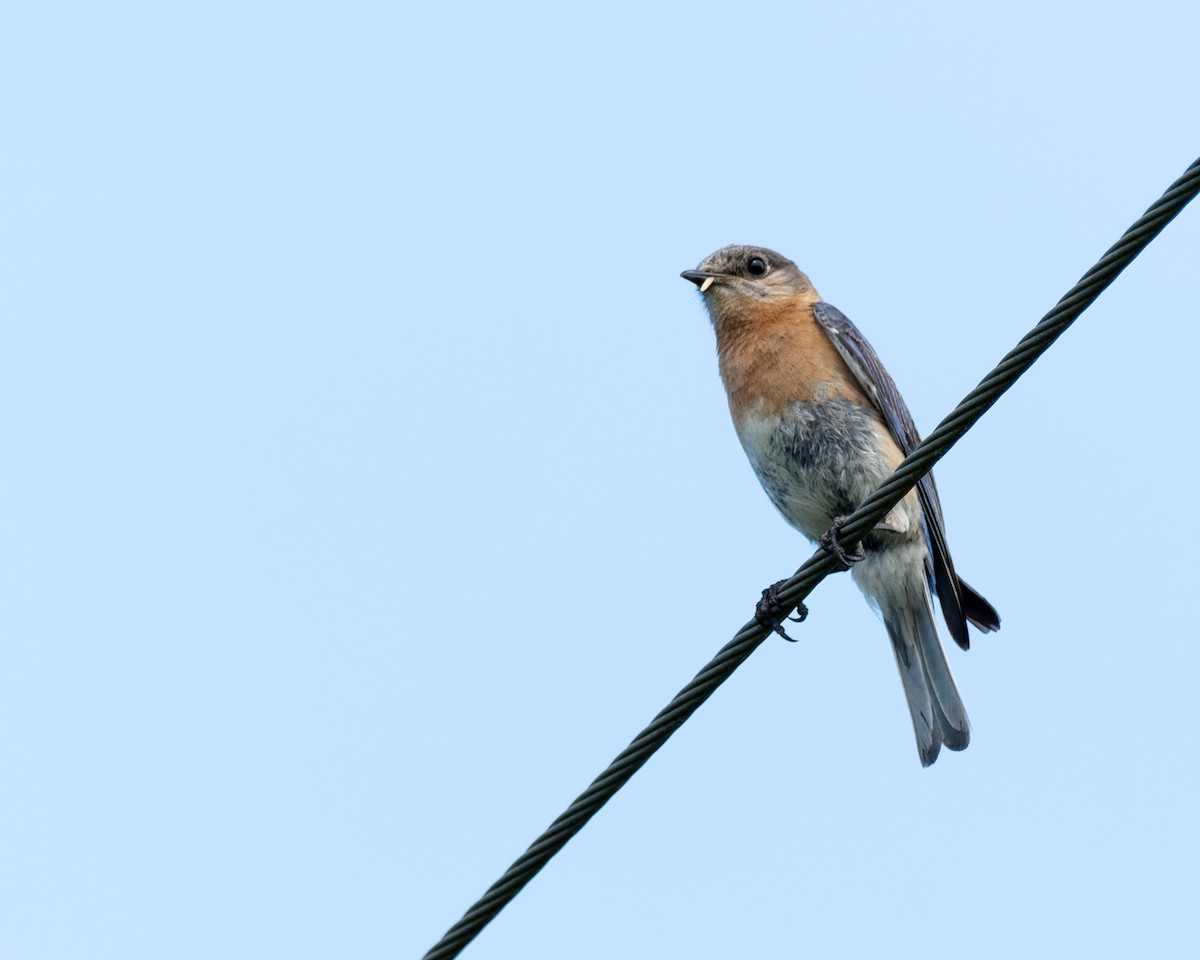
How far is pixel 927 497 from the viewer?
7.77 meters

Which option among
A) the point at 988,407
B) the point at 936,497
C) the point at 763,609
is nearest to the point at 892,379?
the point at 936,497

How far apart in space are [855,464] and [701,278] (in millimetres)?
1680

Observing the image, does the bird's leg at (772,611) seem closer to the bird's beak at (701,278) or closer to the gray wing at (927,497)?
the gray wing at (927,497)

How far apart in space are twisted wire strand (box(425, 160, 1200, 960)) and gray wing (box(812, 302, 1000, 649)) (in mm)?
2800

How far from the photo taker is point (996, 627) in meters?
7.87

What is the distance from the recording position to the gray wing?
782 centimetres

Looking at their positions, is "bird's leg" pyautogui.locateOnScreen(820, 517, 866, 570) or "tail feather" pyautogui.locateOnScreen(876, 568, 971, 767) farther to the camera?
"tail feather" pyautogui.locateOnScreen(876, 568, 971, 767)

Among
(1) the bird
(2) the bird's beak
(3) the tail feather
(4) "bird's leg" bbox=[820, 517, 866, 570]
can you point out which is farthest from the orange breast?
(3) the tail feather

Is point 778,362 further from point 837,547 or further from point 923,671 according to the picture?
point 837,547

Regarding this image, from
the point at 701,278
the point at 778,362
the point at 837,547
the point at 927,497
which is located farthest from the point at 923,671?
the point at 837,547

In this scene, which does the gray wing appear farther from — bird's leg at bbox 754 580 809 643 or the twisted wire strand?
the twisted wire strand

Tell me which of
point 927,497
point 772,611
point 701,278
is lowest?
point 772,611

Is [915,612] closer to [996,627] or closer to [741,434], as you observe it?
[996,627]

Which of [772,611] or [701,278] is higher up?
[701,278]
